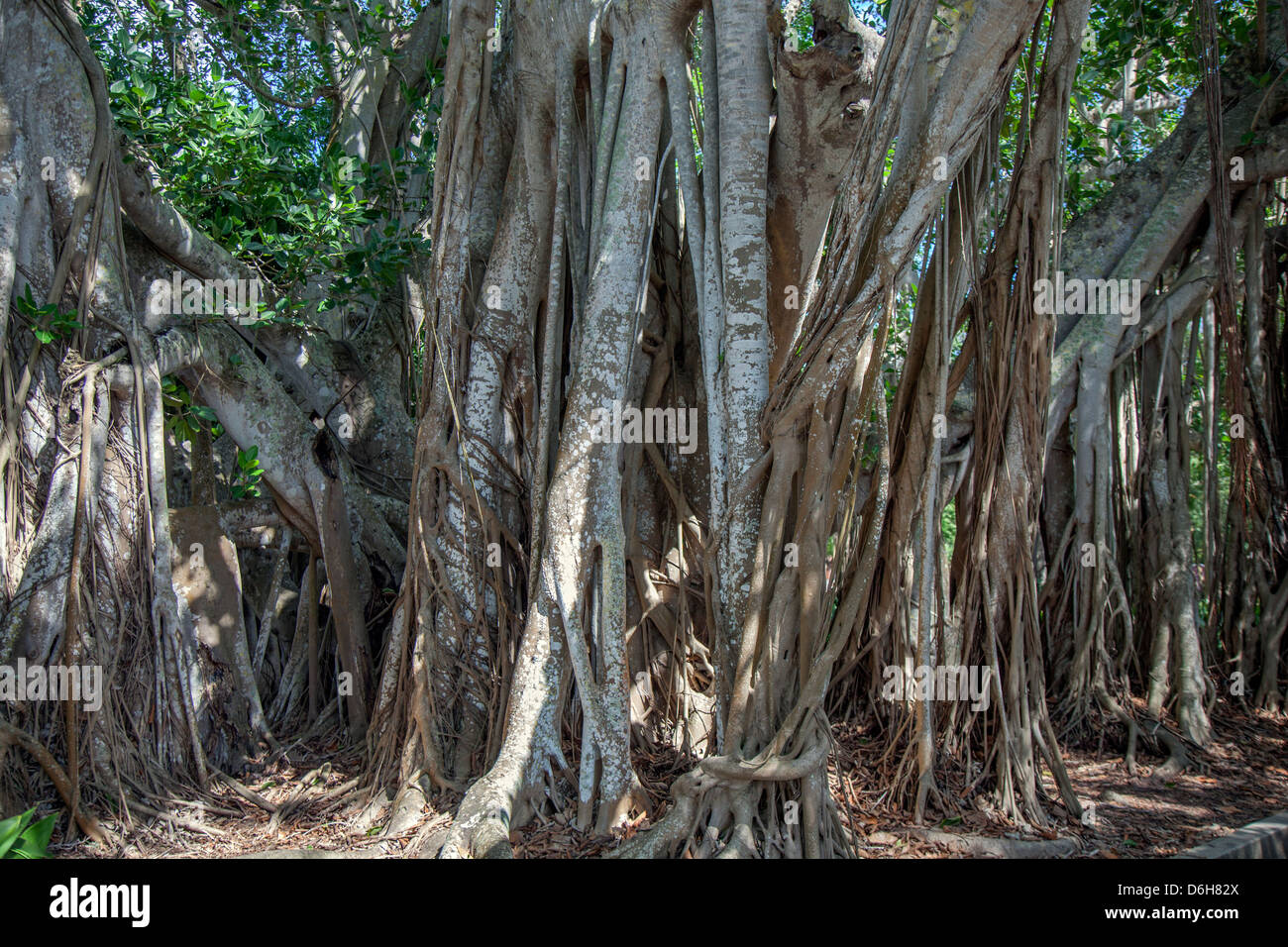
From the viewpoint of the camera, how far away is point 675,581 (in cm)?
389

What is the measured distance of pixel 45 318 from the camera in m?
3.38

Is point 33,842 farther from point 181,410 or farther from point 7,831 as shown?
point 181,410

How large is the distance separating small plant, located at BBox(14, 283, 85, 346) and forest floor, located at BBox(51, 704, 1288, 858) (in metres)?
1.68

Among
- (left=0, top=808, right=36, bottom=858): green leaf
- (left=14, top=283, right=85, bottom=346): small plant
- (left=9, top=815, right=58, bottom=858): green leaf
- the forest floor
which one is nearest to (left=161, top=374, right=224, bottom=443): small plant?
(left=14, top=283, right=85, bottom=346): small plant

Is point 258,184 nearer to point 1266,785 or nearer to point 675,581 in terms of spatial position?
point 675,581

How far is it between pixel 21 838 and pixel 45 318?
2.12 metres

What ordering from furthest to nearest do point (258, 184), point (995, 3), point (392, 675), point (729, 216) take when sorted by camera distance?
point (258, 184), point (392, 675), point (729, 216), point (995, 3)

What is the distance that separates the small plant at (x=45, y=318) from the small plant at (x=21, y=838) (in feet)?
6.61

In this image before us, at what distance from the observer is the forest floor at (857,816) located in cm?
302

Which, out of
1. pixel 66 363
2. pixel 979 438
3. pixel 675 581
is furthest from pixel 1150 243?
pixel 66 363

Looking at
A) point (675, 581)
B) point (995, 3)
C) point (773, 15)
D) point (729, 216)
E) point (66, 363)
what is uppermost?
point (773, 15)

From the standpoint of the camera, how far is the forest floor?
3023mm

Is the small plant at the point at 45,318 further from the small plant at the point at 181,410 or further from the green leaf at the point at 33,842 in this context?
the green leaf at the point at 33,842

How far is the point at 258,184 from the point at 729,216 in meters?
2.43
